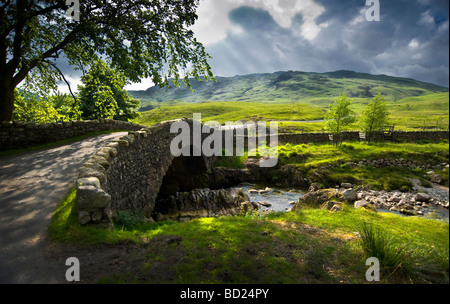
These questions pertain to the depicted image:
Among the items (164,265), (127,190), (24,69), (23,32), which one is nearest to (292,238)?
→ (164,265)

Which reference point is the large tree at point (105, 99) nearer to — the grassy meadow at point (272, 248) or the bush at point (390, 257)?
the grassy meadow at point (272, 248)

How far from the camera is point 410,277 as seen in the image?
382 cm

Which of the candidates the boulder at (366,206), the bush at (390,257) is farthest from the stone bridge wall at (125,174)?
the boulder at (366,206)

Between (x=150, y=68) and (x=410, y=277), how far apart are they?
1395cm

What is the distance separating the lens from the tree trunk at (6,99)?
1140 centimetres

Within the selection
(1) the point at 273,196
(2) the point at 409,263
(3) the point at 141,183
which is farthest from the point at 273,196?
(2) the point at 409,263

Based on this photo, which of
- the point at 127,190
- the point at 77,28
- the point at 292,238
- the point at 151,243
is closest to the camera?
the point at 151,243

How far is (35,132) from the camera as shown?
13.5m

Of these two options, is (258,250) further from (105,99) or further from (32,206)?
(105,99)

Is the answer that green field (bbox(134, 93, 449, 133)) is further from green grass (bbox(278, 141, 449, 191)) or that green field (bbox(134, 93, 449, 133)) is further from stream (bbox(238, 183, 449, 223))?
stream (bbox(238, 183, 449, 223))

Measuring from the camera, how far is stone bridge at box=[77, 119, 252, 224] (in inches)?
231
